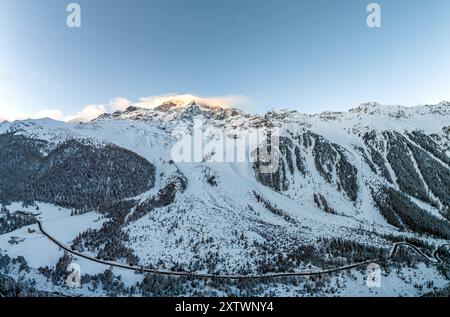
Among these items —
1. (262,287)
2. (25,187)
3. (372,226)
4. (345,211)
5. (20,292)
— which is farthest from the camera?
(25,187)

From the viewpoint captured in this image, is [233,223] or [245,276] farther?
[233,223]

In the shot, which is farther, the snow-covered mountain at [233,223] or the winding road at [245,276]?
the snow-covered mountain at [233,223]

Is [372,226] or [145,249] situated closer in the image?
[145,249]

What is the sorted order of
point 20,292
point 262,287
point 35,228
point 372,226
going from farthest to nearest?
point 372,226 < point 35,228 < point 262,287 < point 20,292

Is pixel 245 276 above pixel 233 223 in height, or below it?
below

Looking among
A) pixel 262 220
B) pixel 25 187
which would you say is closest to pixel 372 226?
pixel 262 220

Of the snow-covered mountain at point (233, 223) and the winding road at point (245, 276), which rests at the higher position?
the snow-covered mountain at point (233, 223)

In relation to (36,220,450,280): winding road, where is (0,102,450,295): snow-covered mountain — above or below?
above

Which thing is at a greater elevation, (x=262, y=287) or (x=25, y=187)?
(x=25, y=187)

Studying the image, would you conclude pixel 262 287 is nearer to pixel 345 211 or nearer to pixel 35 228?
pixel 35 228

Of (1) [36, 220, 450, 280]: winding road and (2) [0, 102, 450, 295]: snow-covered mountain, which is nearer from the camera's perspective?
(1) [36, 220, 450, 280]: winding road
